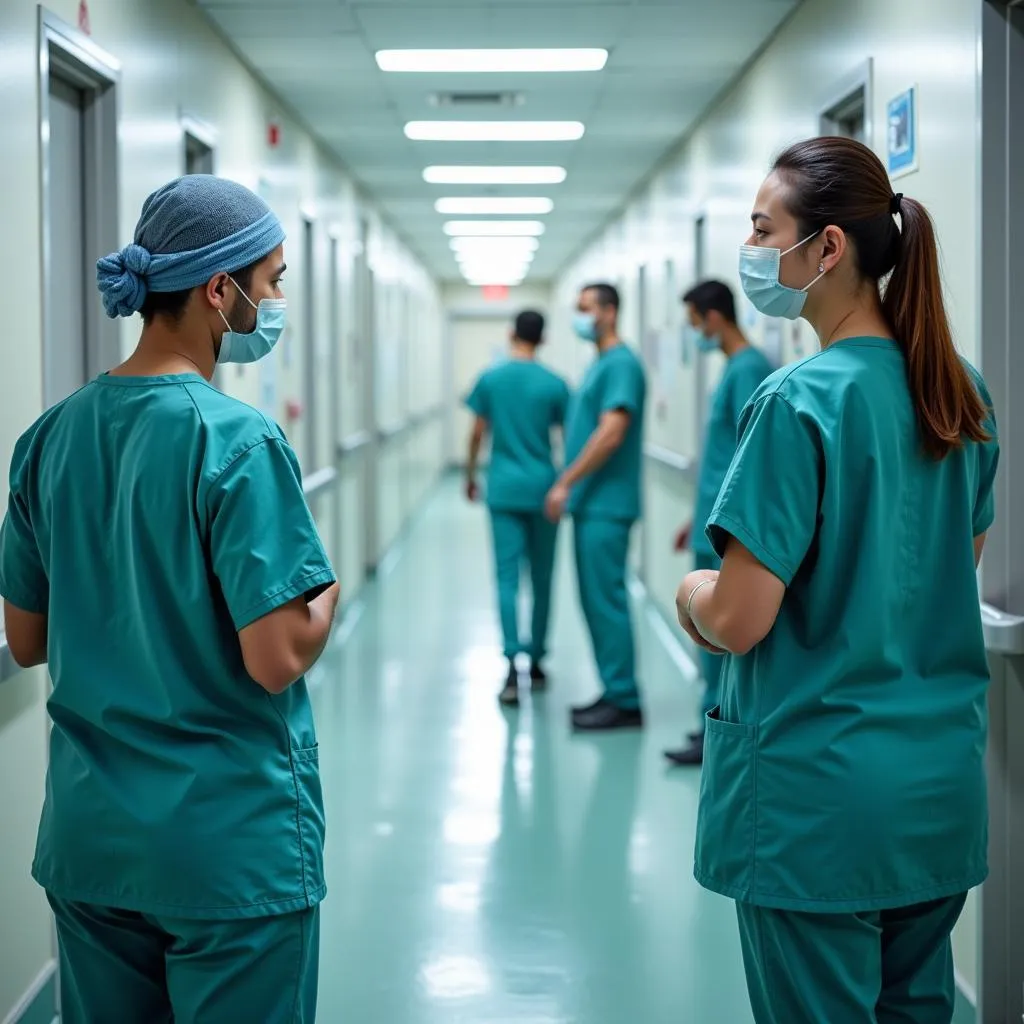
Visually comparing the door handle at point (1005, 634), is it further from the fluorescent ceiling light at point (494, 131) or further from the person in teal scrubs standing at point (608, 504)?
the fluorescent ceiling light at point (494, 131)

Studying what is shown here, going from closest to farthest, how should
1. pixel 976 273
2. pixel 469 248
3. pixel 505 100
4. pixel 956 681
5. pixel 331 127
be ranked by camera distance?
pixel 956 681 < pixel 976 273 < pixel 505 100 < pixel 331 127 < pixel 469 248

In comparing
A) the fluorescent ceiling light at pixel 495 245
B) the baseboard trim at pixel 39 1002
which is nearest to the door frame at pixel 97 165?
the baseboard trim at pixel 39 1002

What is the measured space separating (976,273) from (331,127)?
4542mm

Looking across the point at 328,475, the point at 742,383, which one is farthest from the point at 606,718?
the point at 328,475

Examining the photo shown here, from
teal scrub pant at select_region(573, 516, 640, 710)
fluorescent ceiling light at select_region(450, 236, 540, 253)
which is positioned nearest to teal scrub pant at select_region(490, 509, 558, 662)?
teal scrub pant at select_region(573, 516, 640, 710)

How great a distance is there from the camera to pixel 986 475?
1.69 m

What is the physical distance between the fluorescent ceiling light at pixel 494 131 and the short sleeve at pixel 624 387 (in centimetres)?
209

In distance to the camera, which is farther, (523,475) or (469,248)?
(469,248)

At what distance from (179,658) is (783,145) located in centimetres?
350

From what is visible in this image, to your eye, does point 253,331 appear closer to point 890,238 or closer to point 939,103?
point 890,238

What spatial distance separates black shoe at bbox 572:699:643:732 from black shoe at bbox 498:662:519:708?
0.38 meters

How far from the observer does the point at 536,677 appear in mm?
5652

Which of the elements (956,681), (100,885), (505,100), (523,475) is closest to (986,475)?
(956,681)

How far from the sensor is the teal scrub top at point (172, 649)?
1477 mm
